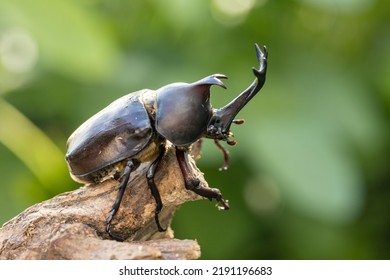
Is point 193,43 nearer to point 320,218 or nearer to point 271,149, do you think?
point 271,149

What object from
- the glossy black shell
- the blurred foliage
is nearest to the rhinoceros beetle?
the glossy black shell

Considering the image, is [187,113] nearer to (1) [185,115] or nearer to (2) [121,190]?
(1) [185,115]

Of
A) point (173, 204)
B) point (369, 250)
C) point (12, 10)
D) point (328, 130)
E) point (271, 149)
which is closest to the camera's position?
point (173, 204)

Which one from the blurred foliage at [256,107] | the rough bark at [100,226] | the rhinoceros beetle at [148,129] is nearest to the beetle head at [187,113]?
the rhinoceros beetle at [148,129]

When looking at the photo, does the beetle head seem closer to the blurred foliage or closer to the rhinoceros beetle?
the rhinoceros beetle

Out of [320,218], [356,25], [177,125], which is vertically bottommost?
[320,218]

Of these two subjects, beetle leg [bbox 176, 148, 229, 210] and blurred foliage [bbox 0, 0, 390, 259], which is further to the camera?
blurred foliage [bbox 0, 0, 390, 259]
